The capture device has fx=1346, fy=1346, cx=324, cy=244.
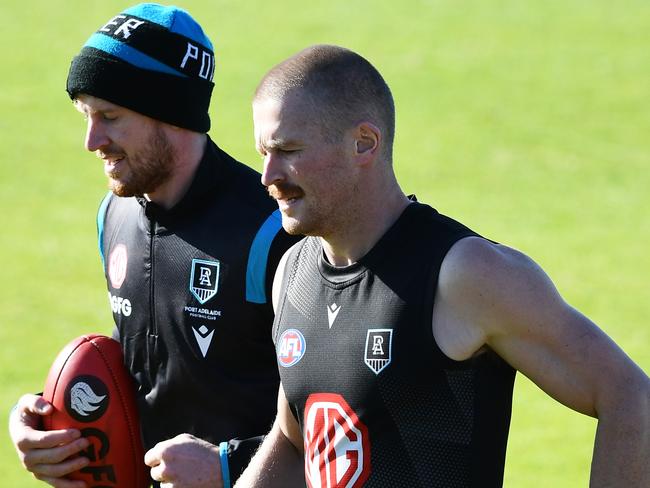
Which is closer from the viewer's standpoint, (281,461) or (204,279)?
(281,461)

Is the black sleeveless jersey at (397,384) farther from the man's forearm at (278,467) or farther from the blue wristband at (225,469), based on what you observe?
the blue wristband at (225,469)

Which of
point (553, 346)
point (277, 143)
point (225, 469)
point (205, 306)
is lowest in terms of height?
point (225, 469)

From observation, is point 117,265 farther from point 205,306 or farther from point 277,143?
point 277,143

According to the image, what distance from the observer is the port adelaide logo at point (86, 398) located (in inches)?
179

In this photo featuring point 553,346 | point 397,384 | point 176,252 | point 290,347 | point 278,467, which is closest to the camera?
point 553,346

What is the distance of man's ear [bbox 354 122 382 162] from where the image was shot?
11.6ft

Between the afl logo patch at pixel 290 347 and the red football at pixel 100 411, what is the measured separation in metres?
0.99

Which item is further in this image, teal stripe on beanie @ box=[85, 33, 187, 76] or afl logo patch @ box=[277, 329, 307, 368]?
teal stripe on beanie @ box=[85, 33, 187, 76]

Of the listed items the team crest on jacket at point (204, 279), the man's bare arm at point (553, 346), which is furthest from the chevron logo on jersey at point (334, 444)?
the team crest on jacket at point (204, 279)

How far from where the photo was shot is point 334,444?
359 cm

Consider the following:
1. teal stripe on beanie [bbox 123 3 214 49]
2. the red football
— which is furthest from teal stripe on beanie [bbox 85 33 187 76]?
the red football

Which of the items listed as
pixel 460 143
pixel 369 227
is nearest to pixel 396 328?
pixel 369 227

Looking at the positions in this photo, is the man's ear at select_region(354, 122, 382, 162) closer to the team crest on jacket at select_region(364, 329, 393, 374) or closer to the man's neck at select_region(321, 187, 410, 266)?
the man's neck at select_region(321, 187, 410, 266)

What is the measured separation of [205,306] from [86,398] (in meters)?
0.54
